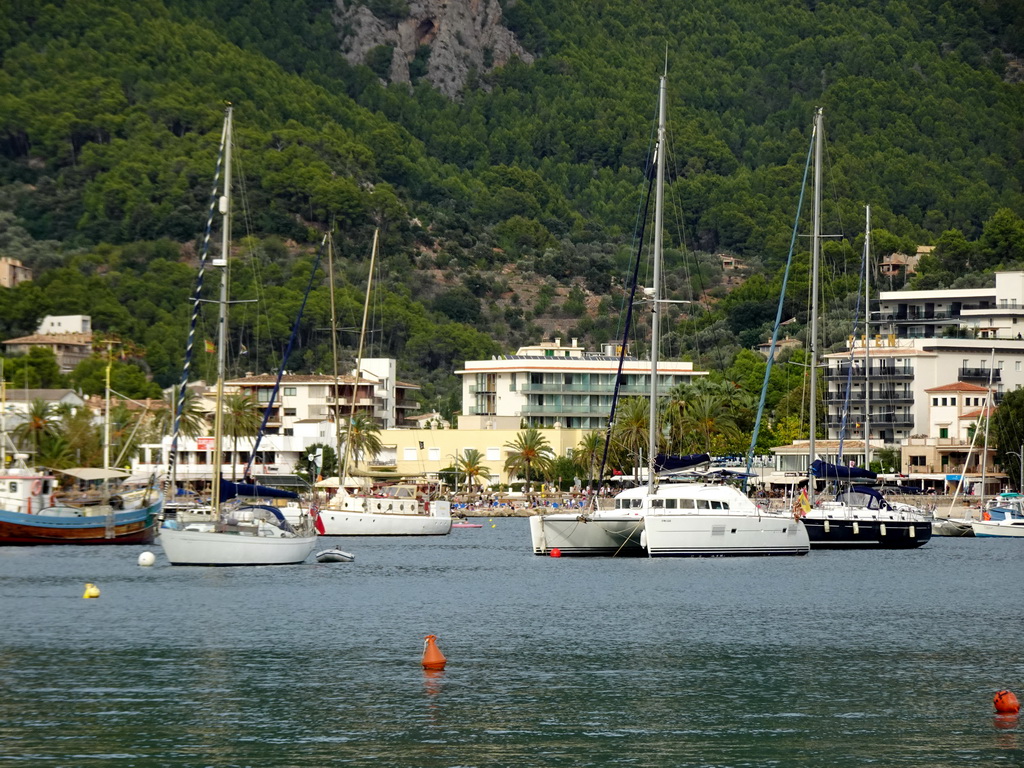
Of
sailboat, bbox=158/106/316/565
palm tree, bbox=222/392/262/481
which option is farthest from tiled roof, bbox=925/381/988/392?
sailboat, bbox=158/106/316/565

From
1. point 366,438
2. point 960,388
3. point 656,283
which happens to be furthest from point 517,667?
point 960,388

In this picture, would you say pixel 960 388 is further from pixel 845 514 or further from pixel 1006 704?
pixel 1006 704

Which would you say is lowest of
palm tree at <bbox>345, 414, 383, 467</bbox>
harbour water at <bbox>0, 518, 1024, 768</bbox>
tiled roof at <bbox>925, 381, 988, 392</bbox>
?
harbour water at <bbox>0, 518, 1024, 768</bbox>

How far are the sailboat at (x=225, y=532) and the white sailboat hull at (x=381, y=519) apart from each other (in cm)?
2745

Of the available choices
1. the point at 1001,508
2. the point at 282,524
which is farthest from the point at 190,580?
the point at 1001,508

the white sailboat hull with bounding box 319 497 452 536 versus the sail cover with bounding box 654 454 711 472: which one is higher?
the sail cover with bounding box 654 454 711 472

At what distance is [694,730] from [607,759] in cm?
319

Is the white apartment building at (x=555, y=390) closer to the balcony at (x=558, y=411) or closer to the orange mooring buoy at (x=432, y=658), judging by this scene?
the balcony at (x=558, y=411)

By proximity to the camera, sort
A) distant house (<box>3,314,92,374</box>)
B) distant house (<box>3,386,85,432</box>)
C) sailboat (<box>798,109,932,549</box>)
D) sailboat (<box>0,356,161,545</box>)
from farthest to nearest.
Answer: distant house (<box>3,314,92,374</box>) → distant house (<box>3,386,85,432</box>) → sailboat (<box>0,356,161,545</box>) → sailboat (<box>798,109,932,549</box>)

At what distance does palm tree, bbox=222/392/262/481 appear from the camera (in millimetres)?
132000

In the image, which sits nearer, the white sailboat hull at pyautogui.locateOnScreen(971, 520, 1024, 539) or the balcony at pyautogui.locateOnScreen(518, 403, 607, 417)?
the white sailboat hull at pyautogui.locateOnScreen(971, 520, 1024, 539)

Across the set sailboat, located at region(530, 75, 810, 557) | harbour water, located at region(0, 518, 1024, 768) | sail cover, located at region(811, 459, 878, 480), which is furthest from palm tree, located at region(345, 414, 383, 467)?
harbour water, located at region(0, 518, 1024, 768)

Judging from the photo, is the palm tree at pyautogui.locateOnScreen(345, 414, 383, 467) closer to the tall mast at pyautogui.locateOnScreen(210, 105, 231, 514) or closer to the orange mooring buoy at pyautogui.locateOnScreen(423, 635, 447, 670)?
the tall mast at pyautogui.locateOnScreen(210, 105, 231, 514)

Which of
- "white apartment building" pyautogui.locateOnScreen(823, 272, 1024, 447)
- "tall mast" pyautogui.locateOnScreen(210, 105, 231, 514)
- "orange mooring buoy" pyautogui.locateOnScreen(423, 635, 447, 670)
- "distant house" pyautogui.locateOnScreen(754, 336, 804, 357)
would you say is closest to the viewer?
"orange mooring buoy" pyautogui.locateOnScreen(423, 635, 447, 670)
